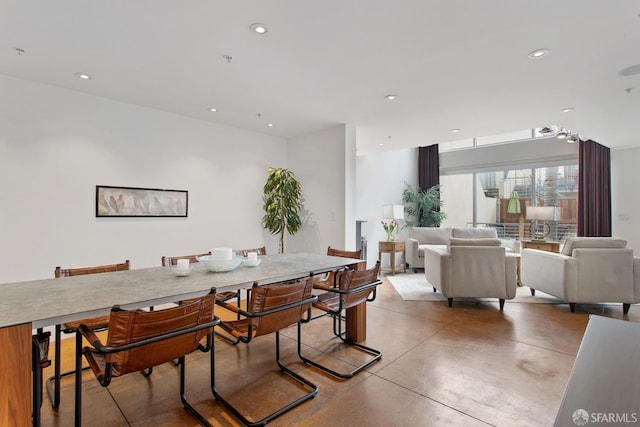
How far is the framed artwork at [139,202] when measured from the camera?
3.69 m

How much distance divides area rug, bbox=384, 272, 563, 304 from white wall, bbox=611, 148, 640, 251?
2759 millimetres

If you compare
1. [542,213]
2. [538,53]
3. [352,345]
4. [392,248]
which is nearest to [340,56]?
[538,53]

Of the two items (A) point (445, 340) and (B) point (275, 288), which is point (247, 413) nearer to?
(B) point (275, 288)

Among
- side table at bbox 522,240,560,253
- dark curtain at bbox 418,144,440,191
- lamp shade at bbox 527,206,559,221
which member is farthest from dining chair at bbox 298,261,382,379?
dark curtain at bbox 418,144,440,191

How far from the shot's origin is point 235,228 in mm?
4918

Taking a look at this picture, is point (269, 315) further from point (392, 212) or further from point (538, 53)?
point (392, 212)

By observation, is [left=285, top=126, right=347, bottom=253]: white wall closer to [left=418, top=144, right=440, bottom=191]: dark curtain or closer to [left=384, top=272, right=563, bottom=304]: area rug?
[left=384, top=272, right=563, bottom=304]: area rug

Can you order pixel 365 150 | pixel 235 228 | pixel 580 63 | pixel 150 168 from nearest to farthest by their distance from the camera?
1. pixel 580 63
2. pixel 150 168
3. pixel 235 228
4. pixel 365 150

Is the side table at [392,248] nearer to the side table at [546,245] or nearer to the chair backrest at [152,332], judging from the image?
the side table at [546,245]

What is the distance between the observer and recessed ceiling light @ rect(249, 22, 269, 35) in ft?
7.41

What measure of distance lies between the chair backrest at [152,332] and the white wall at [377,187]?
17.5 ft

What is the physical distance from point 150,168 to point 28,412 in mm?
3295

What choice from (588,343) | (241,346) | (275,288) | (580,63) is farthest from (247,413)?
(580,63)

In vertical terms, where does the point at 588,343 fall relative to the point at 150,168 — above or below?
below
